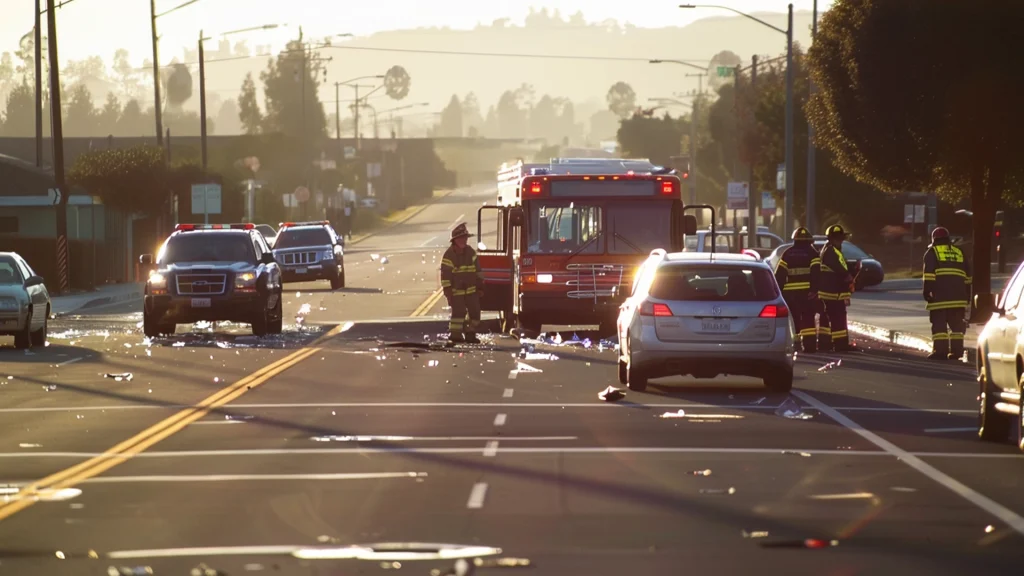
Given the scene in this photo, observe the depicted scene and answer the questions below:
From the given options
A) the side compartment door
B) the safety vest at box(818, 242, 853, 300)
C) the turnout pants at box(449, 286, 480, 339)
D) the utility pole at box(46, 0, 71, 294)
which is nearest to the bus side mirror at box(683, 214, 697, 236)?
the safety vest at box(818, 242, 853, 300)

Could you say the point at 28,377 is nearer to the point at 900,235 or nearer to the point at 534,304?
the point at 534,304

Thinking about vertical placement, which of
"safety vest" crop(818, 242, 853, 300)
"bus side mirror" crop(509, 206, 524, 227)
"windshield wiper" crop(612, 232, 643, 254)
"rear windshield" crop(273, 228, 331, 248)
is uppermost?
"bus side mirror" crop(509, 206, 524, 227)

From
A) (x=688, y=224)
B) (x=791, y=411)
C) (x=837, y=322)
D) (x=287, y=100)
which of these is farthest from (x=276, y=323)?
(x=287, y=100)

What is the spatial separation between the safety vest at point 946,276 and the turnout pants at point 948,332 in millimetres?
361

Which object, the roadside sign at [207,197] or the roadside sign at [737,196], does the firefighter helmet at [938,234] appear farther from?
the roadside sign at [737,196]

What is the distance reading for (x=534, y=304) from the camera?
31172 millimetres

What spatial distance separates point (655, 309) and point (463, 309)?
990 cm

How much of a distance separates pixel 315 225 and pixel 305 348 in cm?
2605

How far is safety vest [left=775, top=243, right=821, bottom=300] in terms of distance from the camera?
28547mm

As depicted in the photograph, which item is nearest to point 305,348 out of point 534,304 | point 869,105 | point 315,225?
point 534,304

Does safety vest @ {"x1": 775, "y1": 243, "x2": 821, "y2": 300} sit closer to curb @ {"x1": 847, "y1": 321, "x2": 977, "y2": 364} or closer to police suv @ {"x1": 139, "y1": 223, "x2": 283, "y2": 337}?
curb @ {"x1": 847, "y1": 321, "x2": 977, "y2": 364}

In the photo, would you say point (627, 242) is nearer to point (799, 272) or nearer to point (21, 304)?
point (799, 272)

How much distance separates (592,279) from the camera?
102 feet

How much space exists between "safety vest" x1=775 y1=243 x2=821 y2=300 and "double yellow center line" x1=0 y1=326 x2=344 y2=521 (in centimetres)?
791
